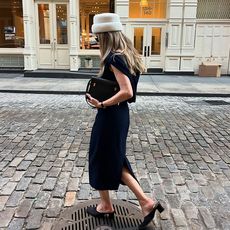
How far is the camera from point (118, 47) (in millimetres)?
2557

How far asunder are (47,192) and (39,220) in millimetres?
582

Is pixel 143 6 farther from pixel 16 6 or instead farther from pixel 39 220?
pixel 39 220

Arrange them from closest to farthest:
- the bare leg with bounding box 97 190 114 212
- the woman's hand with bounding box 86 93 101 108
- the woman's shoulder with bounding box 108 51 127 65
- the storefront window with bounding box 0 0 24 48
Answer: the woman's shoulder with bounding box 108 51 127 65
the woman's hand with bounding box 86 93 101 108
the bare leg with bounding box 97 190 114 212
the storefront window with bounding box 0 0 24 48

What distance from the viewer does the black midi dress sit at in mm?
2625

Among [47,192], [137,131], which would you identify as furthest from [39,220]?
[137,131]

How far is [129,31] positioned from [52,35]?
12.2ft

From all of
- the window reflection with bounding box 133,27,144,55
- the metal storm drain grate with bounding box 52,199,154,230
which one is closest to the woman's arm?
the metal storm drain grate with bounding box 52,199,154,230

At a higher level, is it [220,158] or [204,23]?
[204,23]

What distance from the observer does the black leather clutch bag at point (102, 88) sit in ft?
8.40

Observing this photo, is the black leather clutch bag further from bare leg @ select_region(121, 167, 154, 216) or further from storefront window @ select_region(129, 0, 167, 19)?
storefront window @ select_region(129, 0, 167, 19)

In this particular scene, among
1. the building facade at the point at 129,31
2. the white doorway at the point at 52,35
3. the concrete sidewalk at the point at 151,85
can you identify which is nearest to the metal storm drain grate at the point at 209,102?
the concrete sidewalk at the point at 151,85

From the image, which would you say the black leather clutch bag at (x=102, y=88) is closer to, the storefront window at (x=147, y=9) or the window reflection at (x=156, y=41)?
the window reflection at (x=156, y=41)

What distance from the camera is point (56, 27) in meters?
14.6

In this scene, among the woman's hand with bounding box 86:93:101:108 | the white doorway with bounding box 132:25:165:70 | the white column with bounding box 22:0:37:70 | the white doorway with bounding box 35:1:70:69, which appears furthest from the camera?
the white doorway with bounding box 132:25:165:70
